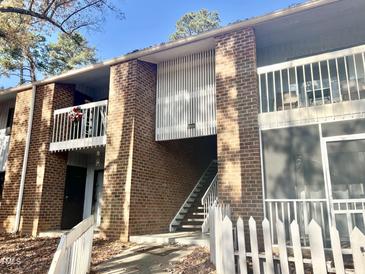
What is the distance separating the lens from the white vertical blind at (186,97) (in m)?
9.55

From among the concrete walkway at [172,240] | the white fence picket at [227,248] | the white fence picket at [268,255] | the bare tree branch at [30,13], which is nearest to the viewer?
the white fence picket at [268,255]

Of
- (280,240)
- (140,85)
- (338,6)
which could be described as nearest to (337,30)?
(338,6)

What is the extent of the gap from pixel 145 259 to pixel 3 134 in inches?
407

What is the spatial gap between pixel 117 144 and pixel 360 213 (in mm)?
6592

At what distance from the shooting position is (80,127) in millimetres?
11172

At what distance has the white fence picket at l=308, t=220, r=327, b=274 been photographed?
152 inches

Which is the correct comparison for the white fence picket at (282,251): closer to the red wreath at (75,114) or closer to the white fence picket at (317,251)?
the white fence picket at (317,251)

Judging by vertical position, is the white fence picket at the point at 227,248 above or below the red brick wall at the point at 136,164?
below

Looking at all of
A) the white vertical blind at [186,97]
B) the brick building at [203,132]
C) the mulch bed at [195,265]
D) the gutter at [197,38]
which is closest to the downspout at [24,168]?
the brick building at [203,132]

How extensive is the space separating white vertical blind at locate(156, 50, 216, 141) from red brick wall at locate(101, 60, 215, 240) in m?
0.34

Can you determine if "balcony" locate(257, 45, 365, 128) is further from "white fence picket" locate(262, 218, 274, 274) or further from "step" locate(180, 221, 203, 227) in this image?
"step" locate(180, 221, 203, 227)

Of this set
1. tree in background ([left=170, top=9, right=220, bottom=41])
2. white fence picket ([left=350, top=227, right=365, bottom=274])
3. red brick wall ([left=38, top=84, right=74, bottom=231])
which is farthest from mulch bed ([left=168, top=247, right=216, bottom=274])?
tree in background ([left=170, top=9, right=220, bottom=41])

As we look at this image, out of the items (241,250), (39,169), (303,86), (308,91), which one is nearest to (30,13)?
(39,169)

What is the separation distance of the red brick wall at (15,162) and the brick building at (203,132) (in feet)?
0.19
